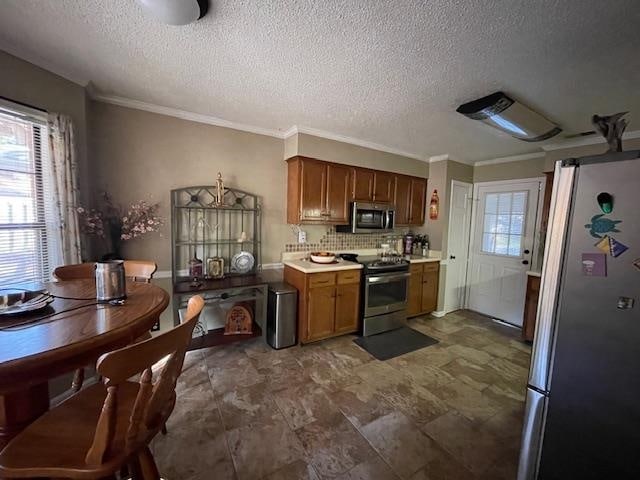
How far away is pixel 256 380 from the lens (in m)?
2.33

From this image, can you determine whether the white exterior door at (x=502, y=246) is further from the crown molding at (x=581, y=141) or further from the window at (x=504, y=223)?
the crown molding at (x=581, y=141)

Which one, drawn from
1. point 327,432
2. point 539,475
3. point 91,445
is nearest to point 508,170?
point 539,475

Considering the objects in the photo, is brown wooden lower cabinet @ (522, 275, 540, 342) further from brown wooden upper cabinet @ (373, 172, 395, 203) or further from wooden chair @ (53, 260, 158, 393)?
wooden chair @ (53, 260, 158, 393)

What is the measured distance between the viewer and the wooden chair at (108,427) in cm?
82

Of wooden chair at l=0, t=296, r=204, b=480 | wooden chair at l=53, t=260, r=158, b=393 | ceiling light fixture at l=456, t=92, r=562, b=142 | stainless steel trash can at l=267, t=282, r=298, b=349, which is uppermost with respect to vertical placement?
ceiling light fixture at l=456, t=92, r=562, b=142

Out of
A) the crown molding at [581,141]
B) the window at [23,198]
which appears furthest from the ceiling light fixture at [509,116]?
the window at [23,198]

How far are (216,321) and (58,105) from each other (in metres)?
2.34

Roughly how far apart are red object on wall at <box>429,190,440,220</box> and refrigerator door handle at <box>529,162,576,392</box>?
2.85 m

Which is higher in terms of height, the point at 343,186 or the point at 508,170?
the point at 508,170

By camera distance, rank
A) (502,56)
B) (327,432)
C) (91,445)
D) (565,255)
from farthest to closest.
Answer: (327,432)
(502,56)
(565,255)
(91,445)

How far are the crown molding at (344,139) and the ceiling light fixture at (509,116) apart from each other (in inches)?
51.8

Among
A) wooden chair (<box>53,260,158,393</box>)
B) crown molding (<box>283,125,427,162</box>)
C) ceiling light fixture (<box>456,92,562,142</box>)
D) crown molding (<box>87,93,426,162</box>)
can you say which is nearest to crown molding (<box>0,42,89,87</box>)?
crown molding (<box>87,93,426,162</box>)

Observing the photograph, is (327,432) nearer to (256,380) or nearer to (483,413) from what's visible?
(256,380)

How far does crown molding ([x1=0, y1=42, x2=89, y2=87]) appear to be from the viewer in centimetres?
166
